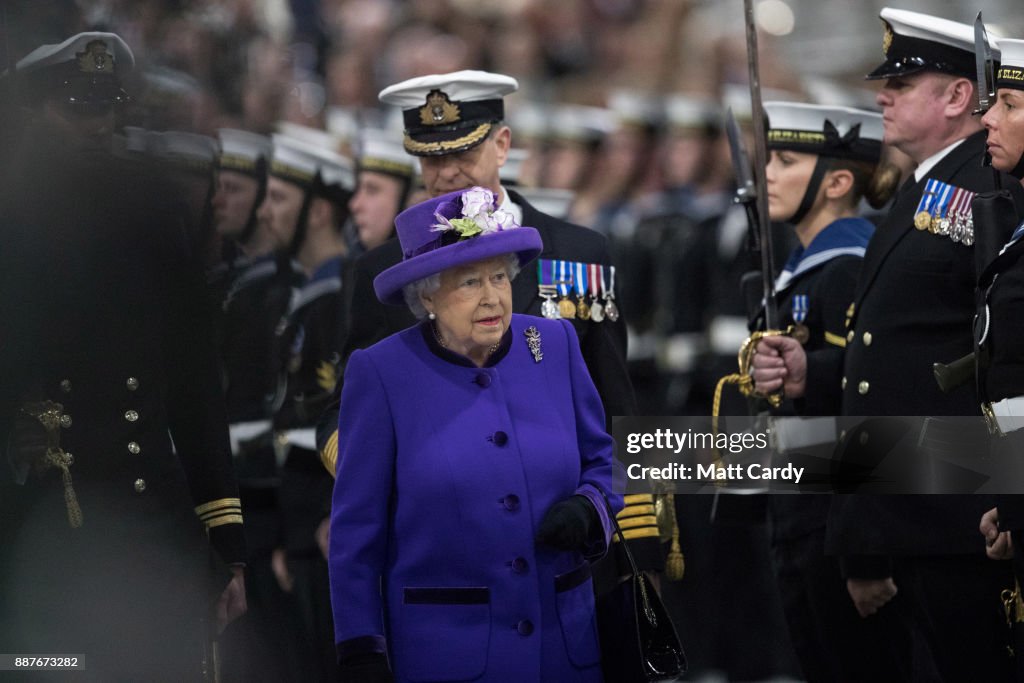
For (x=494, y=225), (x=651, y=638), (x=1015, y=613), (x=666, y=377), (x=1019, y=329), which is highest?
(x=494, y=225)

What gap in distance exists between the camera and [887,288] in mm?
5184

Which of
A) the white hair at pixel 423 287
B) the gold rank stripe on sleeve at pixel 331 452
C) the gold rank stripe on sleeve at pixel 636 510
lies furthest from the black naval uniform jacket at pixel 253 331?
the white hair at pixel 423 287

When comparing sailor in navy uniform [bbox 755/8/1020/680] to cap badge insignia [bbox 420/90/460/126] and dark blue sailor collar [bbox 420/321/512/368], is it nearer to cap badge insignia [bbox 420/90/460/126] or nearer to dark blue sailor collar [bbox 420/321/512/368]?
cap badge insignia [bbox 420/90/460/126]

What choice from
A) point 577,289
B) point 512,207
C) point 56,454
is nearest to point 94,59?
point 56,454

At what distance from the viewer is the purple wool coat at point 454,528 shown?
13.1ft

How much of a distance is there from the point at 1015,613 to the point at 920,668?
97cm

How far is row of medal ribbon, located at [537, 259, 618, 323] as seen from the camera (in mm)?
5156

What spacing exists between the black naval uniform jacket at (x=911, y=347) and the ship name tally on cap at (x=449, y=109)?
46.9 inches

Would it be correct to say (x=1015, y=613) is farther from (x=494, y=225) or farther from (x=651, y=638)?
(x=494, y=225)

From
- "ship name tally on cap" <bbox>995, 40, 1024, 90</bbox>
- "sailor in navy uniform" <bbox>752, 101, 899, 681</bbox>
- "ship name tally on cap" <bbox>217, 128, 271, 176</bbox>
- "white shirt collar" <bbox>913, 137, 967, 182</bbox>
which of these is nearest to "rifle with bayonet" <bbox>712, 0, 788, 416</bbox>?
"sailor in navy uniform" <bbox>752, 101, 899, 681</bbox>

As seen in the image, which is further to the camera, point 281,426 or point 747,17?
point 281,426

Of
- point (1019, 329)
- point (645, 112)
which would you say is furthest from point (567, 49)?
point (1019, 329)

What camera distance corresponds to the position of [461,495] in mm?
4055

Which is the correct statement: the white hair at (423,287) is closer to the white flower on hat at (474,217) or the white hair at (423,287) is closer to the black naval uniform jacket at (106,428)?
the white flower on hat at (474,217)
